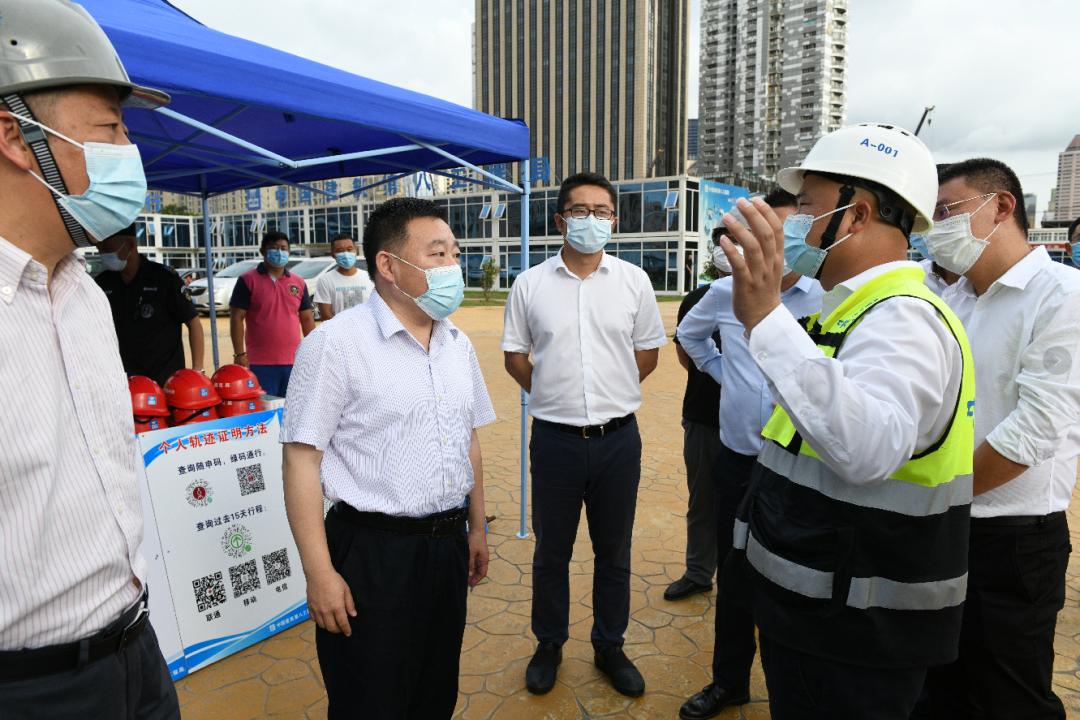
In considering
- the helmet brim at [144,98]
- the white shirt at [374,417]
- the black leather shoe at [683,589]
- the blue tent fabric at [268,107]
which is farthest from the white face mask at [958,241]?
the blue tent fabric at [268,107]

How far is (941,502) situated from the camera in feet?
4.50

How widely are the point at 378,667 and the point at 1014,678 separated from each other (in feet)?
6.35

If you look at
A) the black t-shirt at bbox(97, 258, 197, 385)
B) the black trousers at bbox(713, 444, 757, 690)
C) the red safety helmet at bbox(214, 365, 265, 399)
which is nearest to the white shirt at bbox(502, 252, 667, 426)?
the black trousers at bbox(713, 444, 757, 690)

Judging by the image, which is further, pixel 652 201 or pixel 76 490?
pixel 652 201

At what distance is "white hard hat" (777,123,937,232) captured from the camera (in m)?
1.47

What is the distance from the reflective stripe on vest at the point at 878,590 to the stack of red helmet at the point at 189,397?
260 centimetres

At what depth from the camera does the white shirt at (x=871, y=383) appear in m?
1.22

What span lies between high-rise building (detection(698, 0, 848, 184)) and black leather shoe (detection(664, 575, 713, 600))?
77081mm

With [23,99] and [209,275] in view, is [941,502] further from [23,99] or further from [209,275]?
[209,275]

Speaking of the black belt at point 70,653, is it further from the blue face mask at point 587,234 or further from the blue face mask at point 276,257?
the blue face mask at point 276,257

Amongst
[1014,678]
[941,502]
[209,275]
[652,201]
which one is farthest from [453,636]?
[652,201]

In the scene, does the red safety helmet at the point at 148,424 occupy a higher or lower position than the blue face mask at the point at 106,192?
lower

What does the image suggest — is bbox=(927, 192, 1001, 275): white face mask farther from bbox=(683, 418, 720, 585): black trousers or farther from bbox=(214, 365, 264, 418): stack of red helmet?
bbox=(214, 365, 264, 418): stack of red helmet

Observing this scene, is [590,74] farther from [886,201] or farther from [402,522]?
[402,522]
